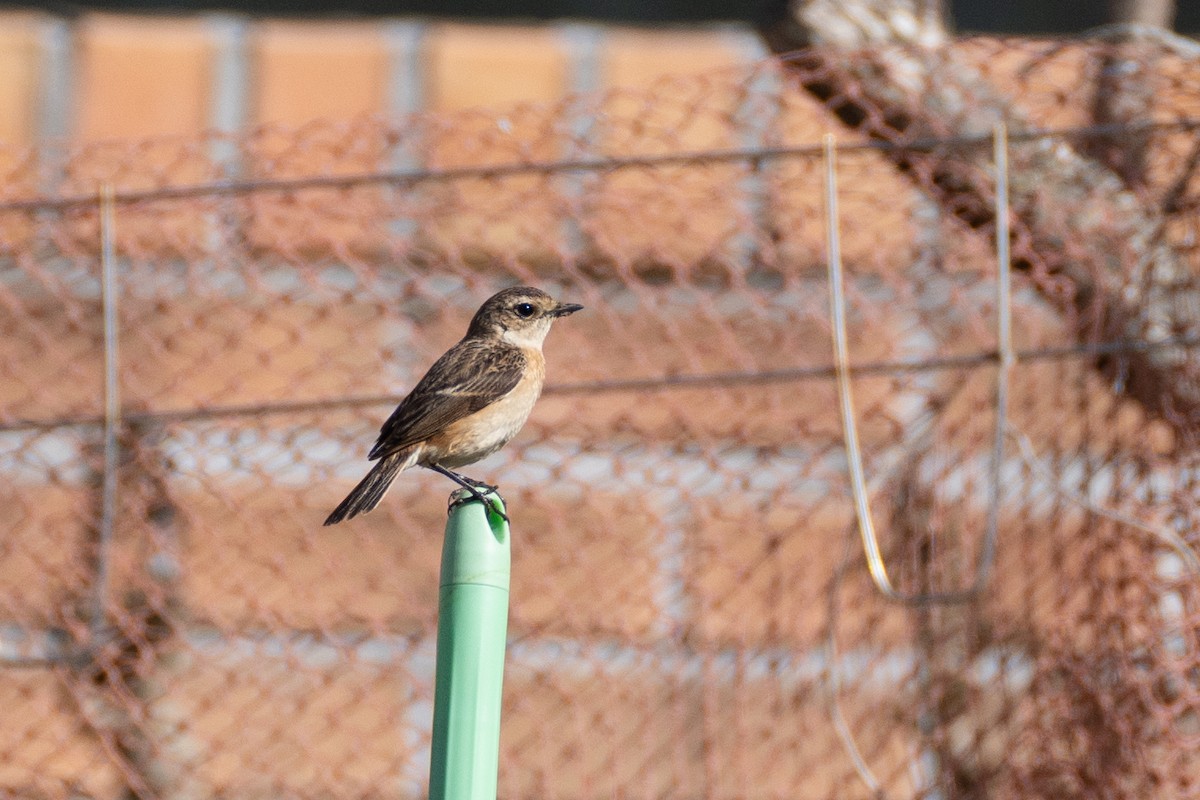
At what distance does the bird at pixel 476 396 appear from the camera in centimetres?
245

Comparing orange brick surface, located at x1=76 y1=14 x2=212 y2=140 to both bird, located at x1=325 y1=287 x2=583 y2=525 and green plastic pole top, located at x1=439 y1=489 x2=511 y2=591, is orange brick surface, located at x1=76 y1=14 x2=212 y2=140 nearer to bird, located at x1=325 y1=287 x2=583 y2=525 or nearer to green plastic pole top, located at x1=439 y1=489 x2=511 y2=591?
bird, located at x1=325 y1=287 x2=583 y2=525

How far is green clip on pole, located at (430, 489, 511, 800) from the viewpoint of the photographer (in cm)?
132

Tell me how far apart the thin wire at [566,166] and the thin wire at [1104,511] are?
0.45 meters

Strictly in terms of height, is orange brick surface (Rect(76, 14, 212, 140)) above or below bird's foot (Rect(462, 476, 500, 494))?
above

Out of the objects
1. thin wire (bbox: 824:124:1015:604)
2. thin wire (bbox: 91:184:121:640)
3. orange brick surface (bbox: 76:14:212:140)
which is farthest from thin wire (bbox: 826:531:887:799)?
orange brick surface (bbox: 76:14:212:140)

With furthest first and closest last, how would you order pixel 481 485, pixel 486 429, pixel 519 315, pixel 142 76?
1. pixel 142 76
2. pixel 519 315
3. pixel 486 429
4. pixel 481 485

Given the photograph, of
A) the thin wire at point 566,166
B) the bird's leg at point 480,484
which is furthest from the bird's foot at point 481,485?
the thin wire at point 566,166

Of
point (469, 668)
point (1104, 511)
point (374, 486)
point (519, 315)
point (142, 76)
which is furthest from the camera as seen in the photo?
point (142, 76)

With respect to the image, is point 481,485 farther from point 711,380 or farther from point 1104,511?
point 1104,511

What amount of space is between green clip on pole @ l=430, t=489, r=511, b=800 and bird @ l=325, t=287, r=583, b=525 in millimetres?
958

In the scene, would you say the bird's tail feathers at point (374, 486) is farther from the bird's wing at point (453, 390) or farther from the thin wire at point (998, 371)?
the thin wire at point (998, 371)

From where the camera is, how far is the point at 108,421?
2.49m

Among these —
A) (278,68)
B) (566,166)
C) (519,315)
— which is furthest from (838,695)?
(278,68)

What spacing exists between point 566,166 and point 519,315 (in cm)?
32
